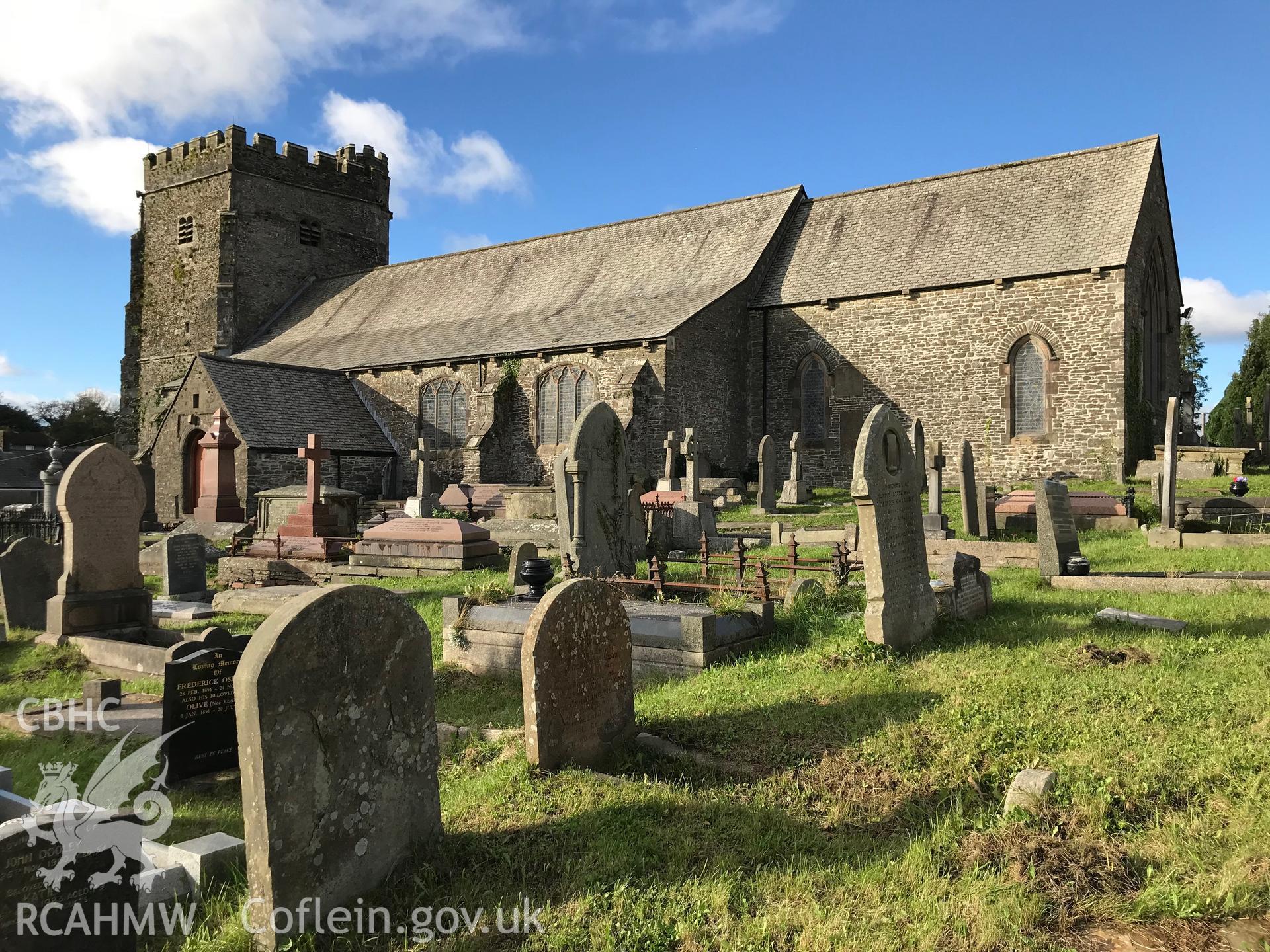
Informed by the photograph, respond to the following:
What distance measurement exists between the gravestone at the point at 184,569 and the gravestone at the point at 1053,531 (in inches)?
470

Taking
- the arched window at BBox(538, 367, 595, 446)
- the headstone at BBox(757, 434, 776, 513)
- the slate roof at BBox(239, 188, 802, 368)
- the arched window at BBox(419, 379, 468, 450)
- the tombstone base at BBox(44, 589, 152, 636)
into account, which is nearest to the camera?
the tombstone base at BBox(44, 589, 152, 636)

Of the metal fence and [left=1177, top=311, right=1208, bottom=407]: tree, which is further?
[left=1177, top=311, right=1208, bottom=407]: tree

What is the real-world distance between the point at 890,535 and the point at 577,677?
3621 mm

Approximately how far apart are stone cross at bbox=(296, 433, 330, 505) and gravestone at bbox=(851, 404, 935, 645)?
13.7 m

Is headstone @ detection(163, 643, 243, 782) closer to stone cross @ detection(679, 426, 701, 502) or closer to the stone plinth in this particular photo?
the stone plinth

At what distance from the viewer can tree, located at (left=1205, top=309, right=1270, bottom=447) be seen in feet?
132

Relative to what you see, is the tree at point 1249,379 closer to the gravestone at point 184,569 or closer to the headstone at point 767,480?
the headstone at point 767,480

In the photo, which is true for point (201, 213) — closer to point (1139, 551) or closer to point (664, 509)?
point (664, 509)

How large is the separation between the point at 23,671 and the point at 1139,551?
14.0m

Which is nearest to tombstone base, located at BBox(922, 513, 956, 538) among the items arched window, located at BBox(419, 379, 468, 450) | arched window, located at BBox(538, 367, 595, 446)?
arched window, located at BBox(538, 367, 595, 446)

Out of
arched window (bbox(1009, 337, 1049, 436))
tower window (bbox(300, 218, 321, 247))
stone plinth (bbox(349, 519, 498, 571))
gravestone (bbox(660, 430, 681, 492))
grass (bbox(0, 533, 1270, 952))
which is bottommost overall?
grass (bbox(0, 533, 1270, 952))

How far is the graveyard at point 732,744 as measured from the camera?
365cm

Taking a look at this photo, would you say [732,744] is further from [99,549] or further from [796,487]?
[796,487]

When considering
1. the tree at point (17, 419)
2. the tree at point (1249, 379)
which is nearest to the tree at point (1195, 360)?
the tree at point (1249, 379)
